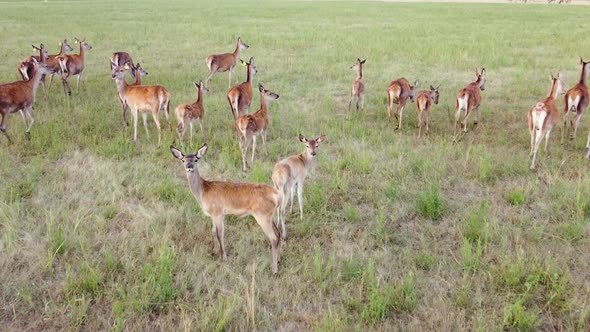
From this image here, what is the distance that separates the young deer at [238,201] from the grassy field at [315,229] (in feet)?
1.26

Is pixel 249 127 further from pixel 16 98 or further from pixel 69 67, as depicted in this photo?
pixel 69 67

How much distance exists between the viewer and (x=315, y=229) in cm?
643

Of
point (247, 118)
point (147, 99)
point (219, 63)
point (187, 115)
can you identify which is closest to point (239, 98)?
point (187, 115)

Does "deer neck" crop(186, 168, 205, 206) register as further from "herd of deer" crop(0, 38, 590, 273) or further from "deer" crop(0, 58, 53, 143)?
"deer" crop(0, 58, 53, 143)

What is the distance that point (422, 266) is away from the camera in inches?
218

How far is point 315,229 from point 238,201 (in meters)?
1.40

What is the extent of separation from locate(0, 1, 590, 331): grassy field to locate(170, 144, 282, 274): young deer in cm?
38

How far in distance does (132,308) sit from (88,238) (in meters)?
1.79

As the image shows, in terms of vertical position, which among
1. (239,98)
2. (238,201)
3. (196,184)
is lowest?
(238,201)

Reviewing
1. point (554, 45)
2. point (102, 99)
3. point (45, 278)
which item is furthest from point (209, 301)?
point (554, 45)

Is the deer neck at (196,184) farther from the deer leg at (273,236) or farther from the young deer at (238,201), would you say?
the deer leg at (273,236)

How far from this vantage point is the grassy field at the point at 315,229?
4715mm

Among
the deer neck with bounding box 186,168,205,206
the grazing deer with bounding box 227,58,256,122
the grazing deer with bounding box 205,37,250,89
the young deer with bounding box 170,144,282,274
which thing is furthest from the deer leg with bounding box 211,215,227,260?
the grazing deer with bounding box 205,37,250,89

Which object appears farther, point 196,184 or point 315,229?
point 315,229
